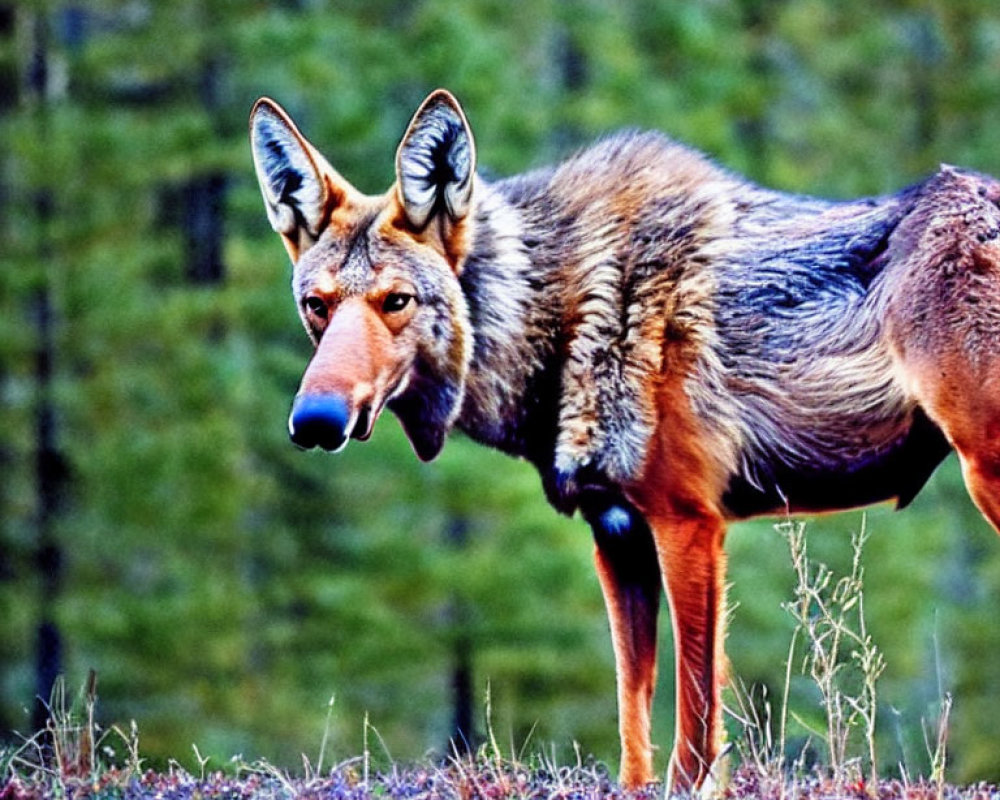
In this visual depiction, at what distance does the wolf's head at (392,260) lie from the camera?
6.61 metres

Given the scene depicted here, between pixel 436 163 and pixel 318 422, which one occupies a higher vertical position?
pixel 436 163

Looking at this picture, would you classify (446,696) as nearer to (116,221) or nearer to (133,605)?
(133,605)

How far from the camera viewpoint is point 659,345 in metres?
6.75

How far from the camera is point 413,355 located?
6.79m

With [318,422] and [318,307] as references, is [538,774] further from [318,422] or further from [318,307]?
[318,307]

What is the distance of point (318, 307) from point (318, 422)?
0.74 metres

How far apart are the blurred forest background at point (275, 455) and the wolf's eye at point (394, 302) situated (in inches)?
489

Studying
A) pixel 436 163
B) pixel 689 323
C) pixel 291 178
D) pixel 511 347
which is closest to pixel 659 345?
pixel 689 323

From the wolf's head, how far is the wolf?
0.03 ft

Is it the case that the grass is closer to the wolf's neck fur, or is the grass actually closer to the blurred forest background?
the wolf's neck fur

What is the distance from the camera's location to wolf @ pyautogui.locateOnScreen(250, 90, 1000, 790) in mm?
6422

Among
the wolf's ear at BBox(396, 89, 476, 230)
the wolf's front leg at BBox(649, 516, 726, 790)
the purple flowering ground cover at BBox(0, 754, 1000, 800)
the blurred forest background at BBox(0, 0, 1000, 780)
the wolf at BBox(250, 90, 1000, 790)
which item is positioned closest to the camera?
the purple flowering ground cover at BBox(0, 754, 1000, 800)

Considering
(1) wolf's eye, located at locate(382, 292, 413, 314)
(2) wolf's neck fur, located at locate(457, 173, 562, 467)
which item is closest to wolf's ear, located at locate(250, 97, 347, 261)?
(1) wolf's eye, located at locate(382, 292, 413, 314)

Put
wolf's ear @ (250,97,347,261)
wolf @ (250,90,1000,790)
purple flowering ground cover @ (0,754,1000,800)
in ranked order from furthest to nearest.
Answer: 1. wolf's ear @ (250,97,347,261)
2. wolf @ (250,90,1000,790)
3. purple flowering ground cover @ (0,754,1000,800)
